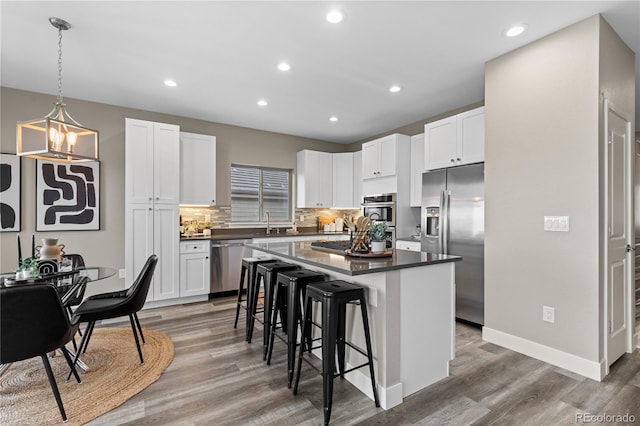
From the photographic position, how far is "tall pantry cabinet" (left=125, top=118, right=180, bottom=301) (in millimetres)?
4094

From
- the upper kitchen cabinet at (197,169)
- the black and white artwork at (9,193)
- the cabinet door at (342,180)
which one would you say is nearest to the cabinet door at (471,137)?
the cabinet door at (342,180)

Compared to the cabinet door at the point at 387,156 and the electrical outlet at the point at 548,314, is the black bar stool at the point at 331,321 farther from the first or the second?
the cabinet door at the point at 387,156

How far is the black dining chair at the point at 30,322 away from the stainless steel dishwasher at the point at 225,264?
2697mm

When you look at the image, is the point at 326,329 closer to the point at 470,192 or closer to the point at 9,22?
the point at 470,192

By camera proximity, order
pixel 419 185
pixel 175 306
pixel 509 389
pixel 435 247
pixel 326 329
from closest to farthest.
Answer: pixel 326 329, pixel 509 389, pixel 435 247, pixel 175 306, pixel 419 185

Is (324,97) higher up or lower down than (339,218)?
higher up

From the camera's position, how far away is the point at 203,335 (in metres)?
3.24

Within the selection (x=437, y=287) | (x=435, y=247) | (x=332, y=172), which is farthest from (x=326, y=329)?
(x=332, y=172)

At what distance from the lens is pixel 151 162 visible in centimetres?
424

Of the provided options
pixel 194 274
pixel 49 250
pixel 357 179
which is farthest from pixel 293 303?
pixel 357 179

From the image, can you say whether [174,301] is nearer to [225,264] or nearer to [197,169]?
[225,264]

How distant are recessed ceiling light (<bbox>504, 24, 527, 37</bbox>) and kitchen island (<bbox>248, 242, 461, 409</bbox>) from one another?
1.92 meters

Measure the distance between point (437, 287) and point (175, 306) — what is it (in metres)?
3.55

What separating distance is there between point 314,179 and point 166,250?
280 cm
